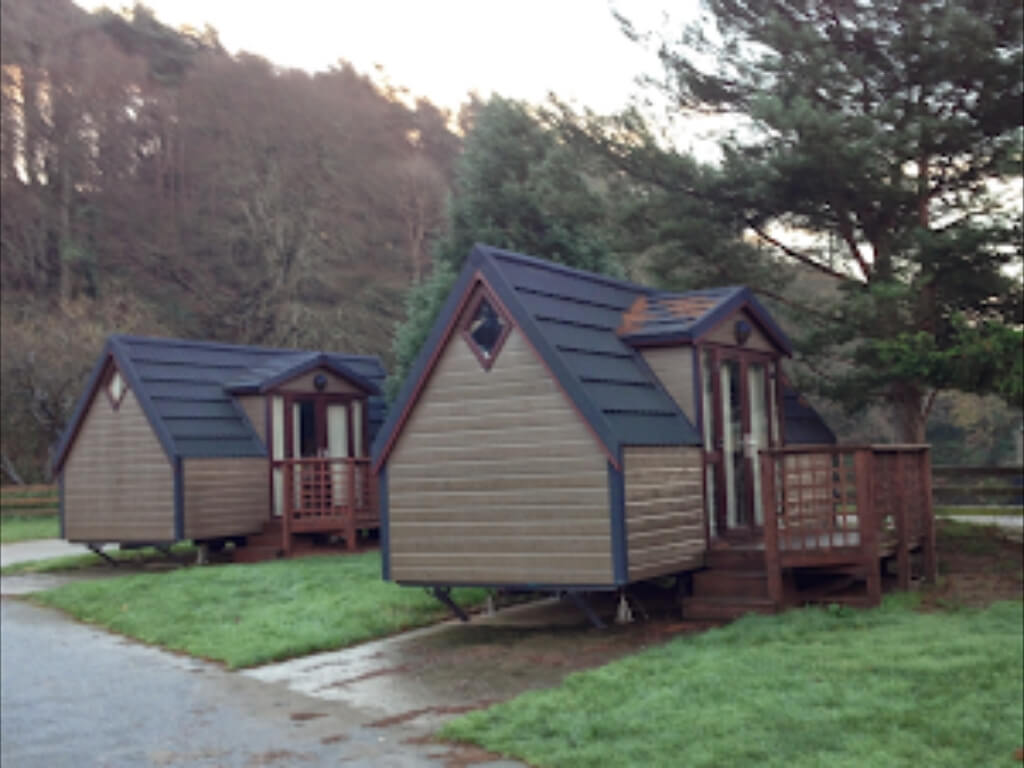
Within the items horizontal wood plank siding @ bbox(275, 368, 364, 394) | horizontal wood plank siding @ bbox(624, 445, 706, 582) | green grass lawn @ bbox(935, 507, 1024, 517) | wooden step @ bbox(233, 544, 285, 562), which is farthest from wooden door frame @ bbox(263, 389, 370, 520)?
green grass lawn @ bbox(935, 507, 1024, 517)

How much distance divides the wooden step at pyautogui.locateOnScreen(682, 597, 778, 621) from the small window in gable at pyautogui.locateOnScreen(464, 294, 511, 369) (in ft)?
9.77

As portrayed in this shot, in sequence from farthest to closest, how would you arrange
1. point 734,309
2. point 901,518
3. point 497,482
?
point 734,309 → point 901,518 → point 497,482

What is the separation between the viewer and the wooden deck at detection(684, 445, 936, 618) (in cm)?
1015

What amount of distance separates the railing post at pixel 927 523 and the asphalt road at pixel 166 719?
22.8 ft

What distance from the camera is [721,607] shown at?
10438mm

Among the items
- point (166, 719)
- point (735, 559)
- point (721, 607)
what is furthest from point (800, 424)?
point (166, 719)

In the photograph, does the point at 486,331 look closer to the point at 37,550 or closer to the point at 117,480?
the point at 117,480

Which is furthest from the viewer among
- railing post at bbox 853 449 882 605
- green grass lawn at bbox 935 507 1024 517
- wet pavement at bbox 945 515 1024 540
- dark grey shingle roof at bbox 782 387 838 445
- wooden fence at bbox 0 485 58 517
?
wooden fence at bbox 0 485 58 517

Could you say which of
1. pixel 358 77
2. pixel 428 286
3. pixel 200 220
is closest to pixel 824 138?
pixel 428 286

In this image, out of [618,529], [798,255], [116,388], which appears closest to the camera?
[618,529]

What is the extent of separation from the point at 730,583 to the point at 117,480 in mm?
10834

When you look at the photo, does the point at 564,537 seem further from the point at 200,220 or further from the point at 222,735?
the point at 200,220

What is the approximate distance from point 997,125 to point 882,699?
10.6 metres

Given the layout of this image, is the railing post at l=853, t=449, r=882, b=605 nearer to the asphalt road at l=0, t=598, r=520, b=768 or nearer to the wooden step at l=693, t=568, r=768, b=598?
the wooden step at l=693, t=568, r=768, b=598
